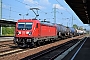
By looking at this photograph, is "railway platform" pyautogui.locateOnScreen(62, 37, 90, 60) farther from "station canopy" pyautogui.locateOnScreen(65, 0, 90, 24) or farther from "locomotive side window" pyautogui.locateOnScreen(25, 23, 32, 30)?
"station canopy" pyautogui.locateOnScreen(65, 0, 90, 24)

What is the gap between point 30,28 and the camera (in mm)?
22547

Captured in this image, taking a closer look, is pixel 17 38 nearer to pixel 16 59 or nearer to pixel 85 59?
pixel 16 59

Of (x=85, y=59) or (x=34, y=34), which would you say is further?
(x=34, y=34)

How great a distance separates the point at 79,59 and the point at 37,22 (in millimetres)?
10129

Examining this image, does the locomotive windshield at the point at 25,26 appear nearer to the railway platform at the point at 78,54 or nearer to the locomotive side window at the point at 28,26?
the locomotive side window at the point at 28,26

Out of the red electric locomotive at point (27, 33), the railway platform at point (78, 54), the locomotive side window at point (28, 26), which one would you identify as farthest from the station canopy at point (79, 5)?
the railway platform at point (78, 54)

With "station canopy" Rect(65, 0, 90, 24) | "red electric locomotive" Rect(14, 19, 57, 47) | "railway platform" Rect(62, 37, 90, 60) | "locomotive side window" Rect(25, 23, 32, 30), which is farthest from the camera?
"station canopy" Rect(65, 0, 90, 24)

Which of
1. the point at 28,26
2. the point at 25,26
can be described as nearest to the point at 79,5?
the point at 28,26

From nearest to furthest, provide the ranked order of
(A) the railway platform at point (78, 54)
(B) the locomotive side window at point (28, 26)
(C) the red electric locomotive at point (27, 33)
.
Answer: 1. (A) the railway platform at point (78, 54)
2. (C) the red electric locomotive at point (27, 33)
3. (B) the locomotive side window at point (28, 26)

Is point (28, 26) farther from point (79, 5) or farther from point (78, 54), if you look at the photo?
point (79, 5)

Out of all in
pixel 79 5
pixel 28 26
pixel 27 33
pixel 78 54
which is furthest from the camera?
pixel 79 5

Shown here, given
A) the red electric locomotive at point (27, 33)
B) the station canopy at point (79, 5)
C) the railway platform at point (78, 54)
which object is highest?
the station canopy at point (79, 5)

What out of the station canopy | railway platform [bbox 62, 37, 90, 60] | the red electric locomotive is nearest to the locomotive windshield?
the red electric locomotive

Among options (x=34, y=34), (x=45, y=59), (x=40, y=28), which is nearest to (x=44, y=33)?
(x=40, y=28)
